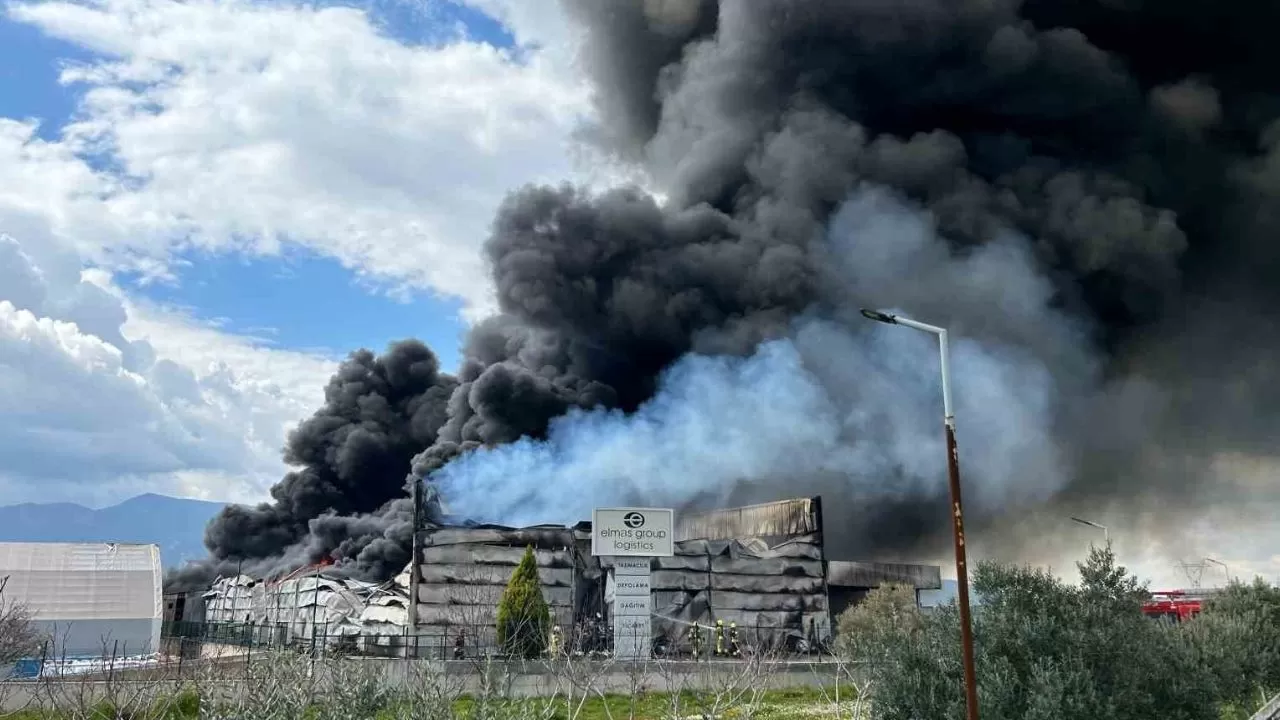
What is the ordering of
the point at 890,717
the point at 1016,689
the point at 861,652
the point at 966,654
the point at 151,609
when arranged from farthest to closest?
the point at 151,609 → the point at 861,652 → the point at 890,717 → the point at 1016,689 → the point at 966,654

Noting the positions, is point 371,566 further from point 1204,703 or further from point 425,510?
point 1204,703

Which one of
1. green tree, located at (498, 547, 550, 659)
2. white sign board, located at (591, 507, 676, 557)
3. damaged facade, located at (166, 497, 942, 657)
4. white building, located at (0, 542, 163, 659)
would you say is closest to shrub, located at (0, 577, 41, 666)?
damaged facade, located at (166, 497, 942, 657)

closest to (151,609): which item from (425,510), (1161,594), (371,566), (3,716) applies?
(371,566)

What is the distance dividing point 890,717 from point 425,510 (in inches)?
1285

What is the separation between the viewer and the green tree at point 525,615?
3628 cm

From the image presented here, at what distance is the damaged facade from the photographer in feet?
147

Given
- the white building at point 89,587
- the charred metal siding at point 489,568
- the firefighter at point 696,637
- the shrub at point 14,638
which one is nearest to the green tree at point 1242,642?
the firefighter at point 696,637

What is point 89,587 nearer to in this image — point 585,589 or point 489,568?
point 489,568

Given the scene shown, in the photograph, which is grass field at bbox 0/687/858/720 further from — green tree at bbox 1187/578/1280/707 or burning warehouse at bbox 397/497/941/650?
green tree at bbox 1187/578/1280/707

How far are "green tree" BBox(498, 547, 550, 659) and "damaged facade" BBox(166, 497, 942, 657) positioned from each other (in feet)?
8.19

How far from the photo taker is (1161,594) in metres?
104

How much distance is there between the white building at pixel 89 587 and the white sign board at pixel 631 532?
45.3 m

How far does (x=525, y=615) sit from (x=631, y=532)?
23.2 feet

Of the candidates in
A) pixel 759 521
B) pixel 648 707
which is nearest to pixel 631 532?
pixel 648 707
